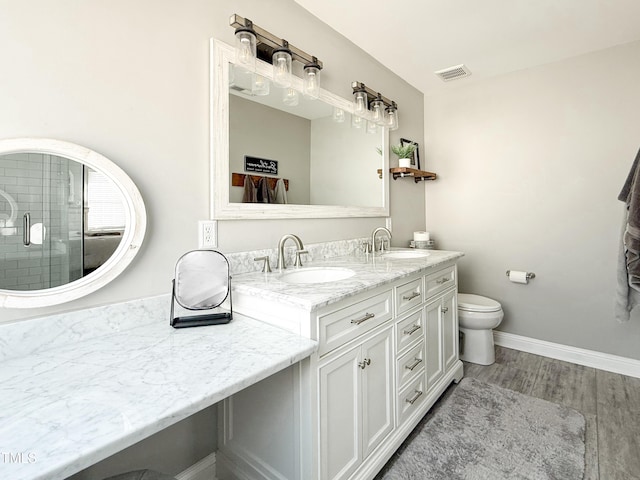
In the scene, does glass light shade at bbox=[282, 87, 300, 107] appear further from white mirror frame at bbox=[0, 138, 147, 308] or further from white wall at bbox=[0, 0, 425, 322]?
white mirror frame at bbox=[0, 138, 147, 308]

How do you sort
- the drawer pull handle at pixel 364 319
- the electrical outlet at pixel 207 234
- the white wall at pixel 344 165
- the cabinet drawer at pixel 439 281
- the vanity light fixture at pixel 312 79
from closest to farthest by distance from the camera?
1. the drawer pull handle at pixel 364 319
2. the electrical outlet at pixel 207 234
3. the vanity light fixture at pixel 312 79
4. the cabinet drawer at pixel 439 281
5. the white wall at pixel 344 165

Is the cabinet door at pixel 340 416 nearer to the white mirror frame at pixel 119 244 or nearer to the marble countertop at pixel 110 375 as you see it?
the marble countertop at pixel 110 375

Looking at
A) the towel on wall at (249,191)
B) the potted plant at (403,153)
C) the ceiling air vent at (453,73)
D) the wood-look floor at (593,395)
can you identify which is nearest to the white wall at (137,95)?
the towel on wall at (249,191)

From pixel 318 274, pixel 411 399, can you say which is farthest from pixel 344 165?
pixel 411 399

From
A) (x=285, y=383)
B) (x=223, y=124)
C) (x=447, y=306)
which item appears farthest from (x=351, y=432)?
(x=223, y=124)

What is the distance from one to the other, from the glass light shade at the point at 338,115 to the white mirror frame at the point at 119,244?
1308 millimetres

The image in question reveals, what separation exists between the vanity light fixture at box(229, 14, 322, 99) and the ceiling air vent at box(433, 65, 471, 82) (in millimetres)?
1410

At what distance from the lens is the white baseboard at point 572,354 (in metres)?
2.36

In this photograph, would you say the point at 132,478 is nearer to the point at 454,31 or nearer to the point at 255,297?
the point at 255,297

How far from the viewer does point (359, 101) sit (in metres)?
2.19

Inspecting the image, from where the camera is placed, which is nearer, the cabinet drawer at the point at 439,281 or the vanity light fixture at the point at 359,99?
the cabinet drawer at the point at 439,281

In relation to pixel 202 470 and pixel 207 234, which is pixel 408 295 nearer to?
pixel 207 234

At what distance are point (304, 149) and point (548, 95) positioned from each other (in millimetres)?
2102

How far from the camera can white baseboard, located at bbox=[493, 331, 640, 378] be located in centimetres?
236
